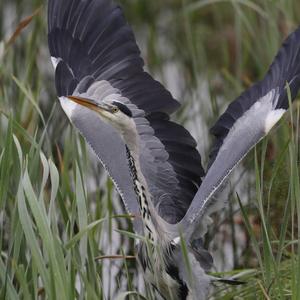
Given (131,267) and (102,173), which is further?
(102,173)

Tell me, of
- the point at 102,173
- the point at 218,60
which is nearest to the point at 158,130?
the point at 102,173

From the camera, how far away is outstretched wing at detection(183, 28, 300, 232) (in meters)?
3.30

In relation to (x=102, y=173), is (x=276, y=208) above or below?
below

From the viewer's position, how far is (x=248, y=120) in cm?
343

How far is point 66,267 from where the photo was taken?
2.94 m

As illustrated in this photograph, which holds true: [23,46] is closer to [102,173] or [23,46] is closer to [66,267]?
[102,173]

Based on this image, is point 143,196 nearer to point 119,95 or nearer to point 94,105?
point 94,105

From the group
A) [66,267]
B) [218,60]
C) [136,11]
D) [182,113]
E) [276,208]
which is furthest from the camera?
[136,11]

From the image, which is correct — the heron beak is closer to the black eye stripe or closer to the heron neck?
the black eye stripe

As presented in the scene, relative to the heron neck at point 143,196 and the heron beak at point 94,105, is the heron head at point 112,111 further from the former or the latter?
the heron neck at point 143,196

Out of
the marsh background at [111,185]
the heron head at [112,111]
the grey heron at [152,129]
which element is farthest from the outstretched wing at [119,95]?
the heron head at [112,111]

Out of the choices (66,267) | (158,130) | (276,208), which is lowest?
(66,267)

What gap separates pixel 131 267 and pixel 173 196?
2.24 ft

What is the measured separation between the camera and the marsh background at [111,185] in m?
2.85
